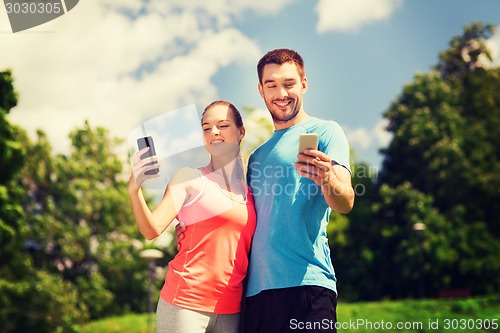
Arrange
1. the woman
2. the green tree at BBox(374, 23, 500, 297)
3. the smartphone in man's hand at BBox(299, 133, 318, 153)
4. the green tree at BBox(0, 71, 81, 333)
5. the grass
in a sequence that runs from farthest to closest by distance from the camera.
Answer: the green tree at BBox(374, 23, 500, 297)
the green tree at BBox(0, 71, 81, 333)
the grass
the woman
the smartphone in man's hand at BBox(299, 133, 318, 153)

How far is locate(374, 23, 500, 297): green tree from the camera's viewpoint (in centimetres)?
2744

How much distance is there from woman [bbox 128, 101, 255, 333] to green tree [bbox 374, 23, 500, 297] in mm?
25667

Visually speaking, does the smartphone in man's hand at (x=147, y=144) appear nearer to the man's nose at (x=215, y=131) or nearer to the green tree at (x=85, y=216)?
the man's nose at (x=215, y=131)

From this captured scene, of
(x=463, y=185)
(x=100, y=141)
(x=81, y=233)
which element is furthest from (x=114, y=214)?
(x=463, y=185)

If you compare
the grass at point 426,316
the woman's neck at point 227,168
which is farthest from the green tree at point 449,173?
the woman's neck at point 227,168

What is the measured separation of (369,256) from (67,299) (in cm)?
1648

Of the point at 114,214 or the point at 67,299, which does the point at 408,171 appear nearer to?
the point at 114,214

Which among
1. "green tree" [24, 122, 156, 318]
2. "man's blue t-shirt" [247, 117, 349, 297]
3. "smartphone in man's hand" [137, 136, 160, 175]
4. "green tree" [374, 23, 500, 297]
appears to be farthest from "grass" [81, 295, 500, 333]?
"green tree" [24, 122, 156, 318]

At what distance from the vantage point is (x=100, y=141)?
110ft

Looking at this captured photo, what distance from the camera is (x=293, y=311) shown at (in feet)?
9.70

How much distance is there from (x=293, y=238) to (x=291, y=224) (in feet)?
0.25

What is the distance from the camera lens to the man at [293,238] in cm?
294

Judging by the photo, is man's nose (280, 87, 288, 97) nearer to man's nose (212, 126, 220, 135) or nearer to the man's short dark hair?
the man's short dark hair

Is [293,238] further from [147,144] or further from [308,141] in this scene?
[147,144]
